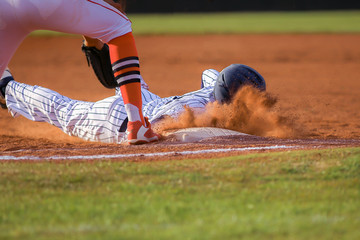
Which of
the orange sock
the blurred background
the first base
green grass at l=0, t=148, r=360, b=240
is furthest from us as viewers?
the blurred background

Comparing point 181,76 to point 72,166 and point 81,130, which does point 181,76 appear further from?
point 72,166

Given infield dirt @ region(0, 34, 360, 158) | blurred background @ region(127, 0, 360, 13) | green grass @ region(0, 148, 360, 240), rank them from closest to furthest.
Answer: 1. green grass @ region(0, 148, 360, 240)
2. infield dirt @ region(0, 34, 360, 158)
3. blurred background @ region(127, 0, 360, 13)

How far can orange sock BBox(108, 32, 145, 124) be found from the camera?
3467 mm

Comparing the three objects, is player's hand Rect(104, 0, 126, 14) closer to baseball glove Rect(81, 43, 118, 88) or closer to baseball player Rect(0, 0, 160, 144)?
baseball player Rect(0, 0, 160, 144)

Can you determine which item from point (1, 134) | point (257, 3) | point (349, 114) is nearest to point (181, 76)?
point (349, 114)

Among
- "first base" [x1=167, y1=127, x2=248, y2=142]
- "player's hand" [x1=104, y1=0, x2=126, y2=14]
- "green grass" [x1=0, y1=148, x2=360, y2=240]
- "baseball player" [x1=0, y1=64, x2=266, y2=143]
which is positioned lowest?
"green grass" [x1=0, y1=148, x2=360, y2=240]

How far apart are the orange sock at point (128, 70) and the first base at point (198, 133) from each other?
400mm

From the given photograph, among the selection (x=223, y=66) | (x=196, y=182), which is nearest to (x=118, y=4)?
(x=196, y=182)

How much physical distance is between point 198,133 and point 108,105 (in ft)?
2.32

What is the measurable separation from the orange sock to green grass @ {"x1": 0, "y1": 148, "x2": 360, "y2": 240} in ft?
2.13

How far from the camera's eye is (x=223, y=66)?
10.4 metres

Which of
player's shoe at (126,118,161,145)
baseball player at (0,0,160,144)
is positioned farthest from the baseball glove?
player's shoe at (126,118,161,145)

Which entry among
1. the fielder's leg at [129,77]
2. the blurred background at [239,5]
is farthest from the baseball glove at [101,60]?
the blurred background at [239,5]

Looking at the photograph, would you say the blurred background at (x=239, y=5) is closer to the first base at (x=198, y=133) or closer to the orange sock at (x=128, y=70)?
the first base at (x=198, y=133)
